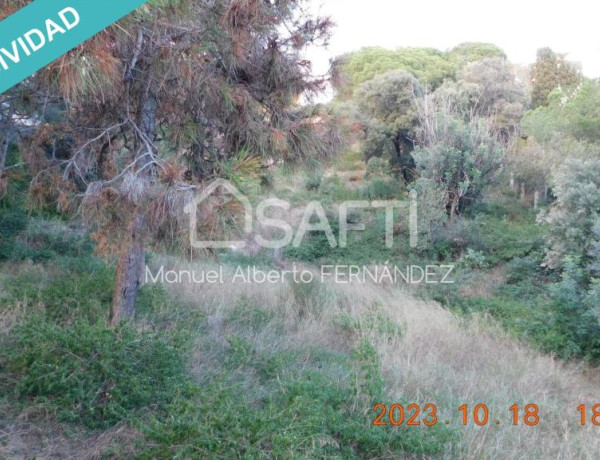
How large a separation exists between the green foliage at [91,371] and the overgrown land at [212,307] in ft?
0.05

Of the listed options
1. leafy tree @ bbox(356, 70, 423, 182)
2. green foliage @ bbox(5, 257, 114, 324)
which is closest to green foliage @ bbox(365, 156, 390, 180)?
leafy tree @ bbox(356, 70, 423, 182)

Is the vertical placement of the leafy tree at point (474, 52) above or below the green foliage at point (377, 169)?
above

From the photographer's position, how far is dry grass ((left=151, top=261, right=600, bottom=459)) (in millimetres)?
3949

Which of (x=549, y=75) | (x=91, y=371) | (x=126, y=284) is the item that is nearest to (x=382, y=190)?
(x=549, y=75)

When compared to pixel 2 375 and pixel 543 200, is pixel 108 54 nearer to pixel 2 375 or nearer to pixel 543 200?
pixel 2 375

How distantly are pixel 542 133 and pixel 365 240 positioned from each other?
8.13 m

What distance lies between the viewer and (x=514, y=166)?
17406 millimetres

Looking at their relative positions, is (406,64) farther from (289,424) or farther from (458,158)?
(289,424)

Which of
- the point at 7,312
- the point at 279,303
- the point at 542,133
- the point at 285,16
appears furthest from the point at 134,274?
the point at 542,133

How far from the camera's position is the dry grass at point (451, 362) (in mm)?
3949

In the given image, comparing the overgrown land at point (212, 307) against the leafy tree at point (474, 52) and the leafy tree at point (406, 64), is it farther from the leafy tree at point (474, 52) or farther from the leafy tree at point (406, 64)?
the leafy tree at point (474, 52)

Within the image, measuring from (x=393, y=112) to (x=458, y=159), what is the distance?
633cm

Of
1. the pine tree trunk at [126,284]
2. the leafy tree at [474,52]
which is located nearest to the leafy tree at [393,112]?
the leafy tree at [474,52]

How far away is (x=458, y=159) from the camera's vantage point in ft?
46.1
